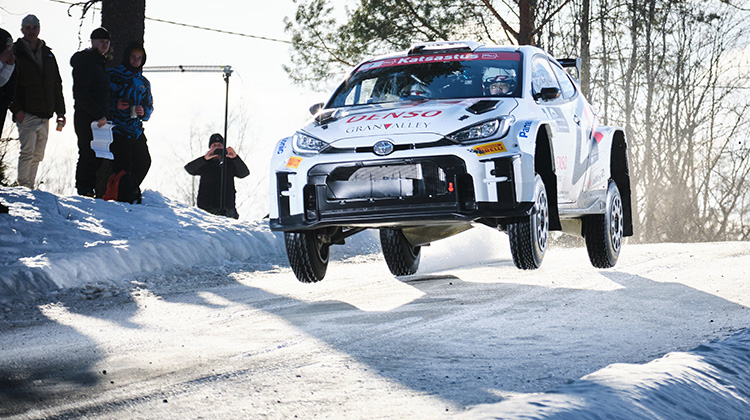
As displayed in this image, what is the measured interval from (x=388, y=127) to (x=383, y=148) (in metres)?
0.18

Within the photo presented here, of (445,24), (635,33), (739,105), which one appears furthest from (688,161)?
(445,24)

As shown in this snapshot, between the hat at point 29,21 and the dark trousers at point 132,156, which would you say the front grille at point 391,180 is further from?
the dark trousers at point 132,156

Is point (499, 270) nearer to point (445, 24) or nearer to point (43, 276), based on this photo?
point (43, 276)

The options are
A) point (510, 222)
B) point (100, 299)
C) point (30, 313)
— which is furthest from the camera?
point (100, 299)

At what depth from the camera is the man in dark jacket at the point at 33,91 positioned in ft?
33.1

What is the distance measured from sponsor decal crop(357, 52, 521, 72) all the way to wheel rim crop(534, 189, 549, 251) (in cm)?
130

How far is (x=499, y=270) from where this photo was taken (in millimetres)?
9188

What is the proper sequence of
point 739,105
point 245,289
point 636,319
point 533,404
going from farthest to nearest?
point 739,105 < point 245,289 < point 636,319 < point 533,404

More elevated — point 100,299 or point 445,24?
point 445,24

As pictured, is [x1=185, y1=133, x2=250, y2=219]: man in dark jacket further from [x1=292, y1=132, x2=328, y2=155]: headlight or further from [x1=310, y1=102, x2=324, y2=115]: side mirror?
[x1=292, y1=132, x2=328, y2=155]: headlight

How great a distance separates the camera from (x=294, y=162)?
6.43 metres

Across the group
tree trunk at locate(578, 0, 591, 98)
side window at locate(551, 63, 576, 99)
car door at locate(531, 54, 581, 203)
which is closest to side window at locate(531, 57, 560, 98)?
car door at locate(531, 54, 581, 203)

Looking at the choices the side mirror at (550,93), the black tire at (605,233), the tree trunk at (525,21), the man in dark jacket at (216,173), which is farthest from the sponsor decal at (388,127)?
the tree trunk at (525,21)

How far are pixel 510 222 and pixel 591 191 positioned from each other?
5.98ft
